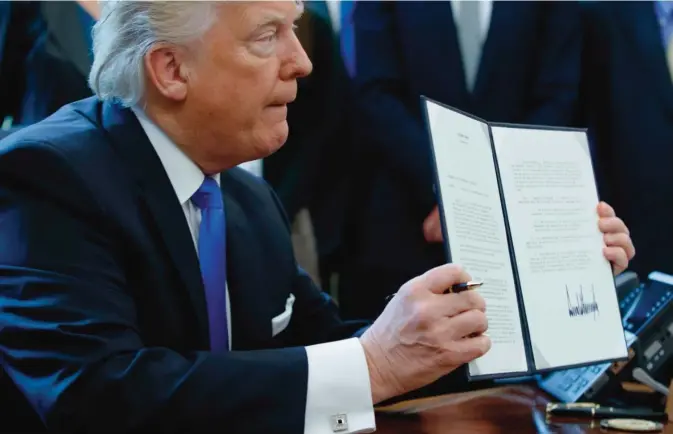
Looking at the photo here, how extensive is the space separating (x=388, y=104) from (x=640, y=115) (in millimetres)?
711

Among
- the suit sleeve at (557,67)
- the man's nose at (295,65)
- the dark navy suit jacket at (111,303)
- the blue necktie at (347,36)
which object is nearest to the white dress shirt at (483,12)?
the suit sleeve at (557,67)

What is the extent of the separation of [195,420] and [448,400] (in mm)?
497

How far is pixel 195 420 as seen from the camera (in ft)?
3.40

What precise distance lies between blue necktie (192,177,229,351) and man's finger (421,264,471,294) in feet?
1.17

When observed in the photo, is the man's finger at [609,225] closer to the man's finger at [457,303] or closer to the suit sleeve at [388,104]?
the man's finger at [457,303]

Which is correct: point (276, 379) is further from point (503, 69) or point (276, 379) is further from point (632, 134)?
point (632, 134)

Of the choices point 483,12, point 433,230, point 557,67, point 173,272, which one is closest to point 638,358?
point 433,230

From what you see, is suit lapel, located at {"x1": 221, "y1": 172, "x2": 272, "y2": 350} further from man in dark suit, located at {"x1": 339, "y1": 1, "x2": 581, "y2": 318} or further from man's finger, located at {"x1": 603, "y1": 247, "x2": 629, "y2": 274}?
man in dark suit, located at {"x1": 339, "y1": 1, "x2": 581, "y2": 318}

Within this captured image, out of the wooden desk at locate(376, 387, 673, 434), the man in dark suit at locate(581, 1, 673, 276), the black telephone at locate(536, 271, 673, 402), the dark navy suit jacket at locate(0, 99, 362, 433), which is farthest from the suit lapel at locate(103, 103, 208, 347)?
the man in dark suit at locate(581, 1, 673, 276)

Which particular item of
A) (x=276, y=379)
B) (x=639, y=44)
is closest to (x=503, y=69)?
(x=639, y=44)

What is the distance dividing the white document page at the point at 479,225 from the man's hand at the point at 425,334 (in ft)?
0.13

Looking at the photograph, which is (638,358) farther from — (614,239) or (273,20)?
(273,20)

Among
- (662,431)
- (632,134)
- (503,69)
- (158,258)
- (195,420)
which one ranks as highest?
(503,69)

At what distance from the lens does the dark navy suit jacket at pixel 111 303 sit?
1.02 m
